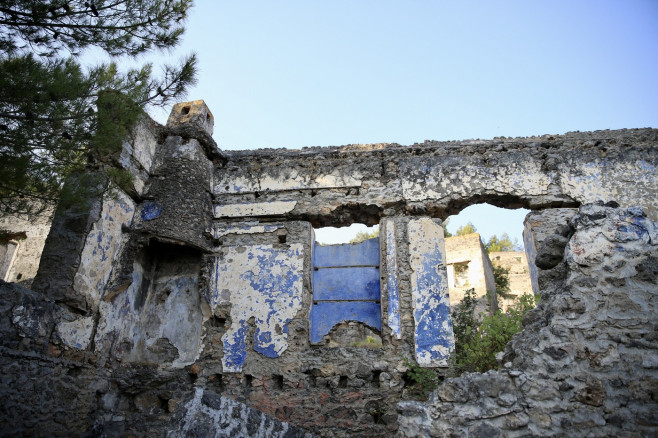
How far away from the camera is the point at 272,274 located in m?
7.48

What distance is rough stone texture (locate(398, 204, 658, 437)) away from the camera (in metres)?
3.42

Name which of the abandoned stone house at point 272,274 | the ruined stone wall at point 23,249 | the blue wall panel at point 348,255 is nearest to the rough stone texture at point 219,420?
the abandoned stone house at point 272,274

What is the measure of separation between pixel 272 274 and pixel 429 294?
2229 millimetres

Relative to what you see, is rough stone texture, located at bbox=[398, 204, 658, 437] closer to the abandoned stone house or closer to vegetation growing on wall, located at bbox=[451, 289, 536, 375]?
the abandoned stone house

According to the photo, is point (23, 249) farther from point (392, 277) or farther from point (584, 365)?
point (584, 365)

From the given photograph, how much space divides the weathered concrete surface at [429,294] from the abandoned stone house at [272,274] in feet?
0.07

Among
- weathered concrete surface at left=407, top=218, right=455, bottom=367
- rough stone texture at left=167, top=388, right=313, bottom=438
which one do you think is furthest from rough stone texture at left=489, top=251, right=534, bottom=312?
rough stone texture at left=167, top=388, right=313, bottom=438

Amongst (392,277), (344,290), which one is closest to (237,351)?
(344,290)

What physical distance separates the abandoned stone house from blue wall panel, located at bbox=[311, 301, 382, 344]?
0.07 feet

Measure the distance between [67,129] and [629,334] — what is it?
488cm

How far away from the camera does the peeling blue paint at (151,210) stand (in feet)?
24.4

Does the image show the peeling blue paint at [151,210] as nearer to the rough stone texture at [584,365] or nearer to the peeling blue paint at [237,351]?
the peeling blue paint at [237,351]

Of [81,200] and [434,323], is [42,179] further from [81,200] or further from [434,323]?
[434,323]

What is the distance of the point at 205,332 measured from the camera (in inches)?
285
